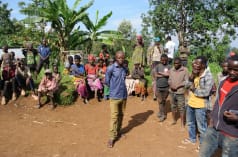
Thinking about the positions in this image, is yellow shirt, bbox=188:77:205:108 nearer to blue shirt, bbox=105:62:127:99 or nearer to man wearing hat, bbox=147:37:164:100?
blue shirt, bbox=105:62:127:99

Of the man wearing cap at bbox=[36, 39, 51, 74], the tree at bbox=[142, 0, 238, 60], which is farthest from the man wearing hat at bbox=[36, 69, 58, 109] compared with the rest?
the tree at bbox=[142, 0, 238, 60]

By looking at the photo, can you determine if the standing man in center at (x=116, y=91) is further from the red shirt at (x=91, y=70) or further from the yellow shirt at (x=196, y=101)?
the red shirt at (x=91, y=70)

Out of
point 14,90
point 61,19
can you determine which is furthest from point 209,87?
point 61,19

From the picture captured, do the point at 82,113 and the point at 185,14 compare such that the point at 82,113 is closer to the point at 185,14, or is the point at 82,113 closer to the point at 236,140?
the point at 236,140

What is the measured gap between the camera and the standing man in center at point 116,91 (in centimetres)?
584

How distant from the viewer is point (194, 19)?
17719 mm

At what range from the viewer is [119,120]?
6168mm

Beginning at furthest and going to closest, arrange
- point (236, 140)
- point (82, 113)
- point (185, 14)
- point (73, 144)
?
point (185, 14) < point (82, 113) < point (73, 144) < point (236, 140)

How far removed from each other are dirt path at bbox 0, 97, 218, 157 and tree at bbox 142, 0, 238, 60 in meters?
9.94

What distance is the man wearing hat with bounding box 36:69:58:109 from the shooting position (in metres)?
8.45

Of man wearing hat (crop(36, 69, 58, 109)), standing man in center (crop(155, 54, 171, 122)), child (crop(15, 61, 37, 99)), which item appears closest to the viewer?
standing man in center (crop(155, 54, 171, 122))

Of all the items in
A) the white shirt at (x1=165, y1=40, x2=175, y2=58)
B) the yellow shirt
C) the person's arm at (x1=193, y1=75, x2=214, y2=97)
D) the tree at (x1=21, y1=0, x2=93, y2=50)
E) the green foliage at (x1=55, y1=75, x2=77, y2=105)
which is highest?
the tree at (x1=21, y1=0, x2=93, y2=50)

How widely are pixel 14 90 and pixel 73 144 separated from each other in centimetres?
367

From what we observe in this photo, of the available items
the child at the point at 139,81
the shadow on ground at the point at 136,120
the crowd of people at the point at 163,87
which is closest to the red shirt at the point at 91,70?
the crowd of people at the point at 163,87
